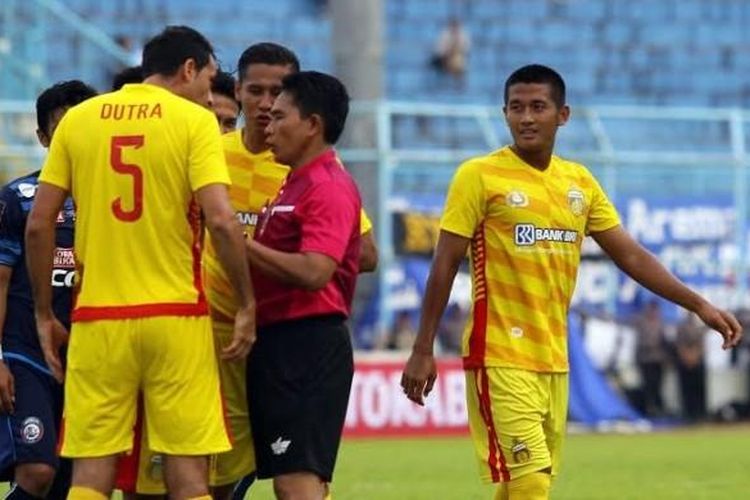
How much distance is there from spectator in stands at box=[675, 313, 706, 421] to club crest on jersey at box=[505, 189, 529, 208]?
15.6 metres

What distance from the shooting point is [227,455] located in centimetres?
836

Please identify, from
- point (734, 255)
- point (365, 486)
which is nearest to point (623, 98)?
point (734, 255)

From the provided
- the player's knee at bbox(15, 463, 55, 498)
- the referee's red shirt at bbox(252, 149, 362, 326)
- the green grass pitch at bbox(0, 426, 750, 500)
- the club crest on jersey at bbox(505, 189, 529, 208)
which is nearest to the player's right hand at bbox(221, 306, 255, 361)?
the referee's red shirt at bbox(252, 149, 362, 326)

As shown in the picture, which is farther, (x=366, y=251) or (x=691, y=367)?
(x=691, y=367)

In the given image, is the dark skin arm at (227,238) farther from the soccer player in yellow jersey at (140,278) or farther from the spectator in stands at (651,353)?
the spectator in stands at (651,353)

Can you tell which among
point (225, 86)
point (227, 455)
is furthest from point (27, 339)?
point (225, 86)

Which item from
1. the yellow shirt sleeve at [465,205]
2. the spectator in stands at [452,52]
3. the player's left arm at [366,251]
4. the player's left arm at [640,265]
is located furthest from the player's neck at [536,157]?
the spectator in stands at [452,52]

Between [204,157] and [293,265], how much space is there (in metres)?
0.55

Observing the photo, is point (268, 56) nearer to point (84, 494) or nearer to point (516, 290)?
point (516, 290)

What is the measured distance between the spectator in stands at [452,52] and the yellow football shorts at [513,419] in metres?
19.8

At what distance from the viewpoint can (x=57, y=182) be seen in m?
7.69

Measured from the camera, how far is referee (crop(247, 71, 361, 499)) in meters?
7.98

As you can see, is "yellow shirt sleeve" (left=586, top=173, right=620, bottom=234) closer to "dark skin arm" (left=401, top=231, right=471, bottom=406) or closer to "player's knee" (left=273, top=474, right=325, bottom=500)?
"dark skin arm" (left=401, top=231, right=471, bottom=406)

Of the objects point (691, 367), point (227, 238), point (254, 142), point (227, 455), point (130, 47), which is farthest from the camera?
point (130, 47)
